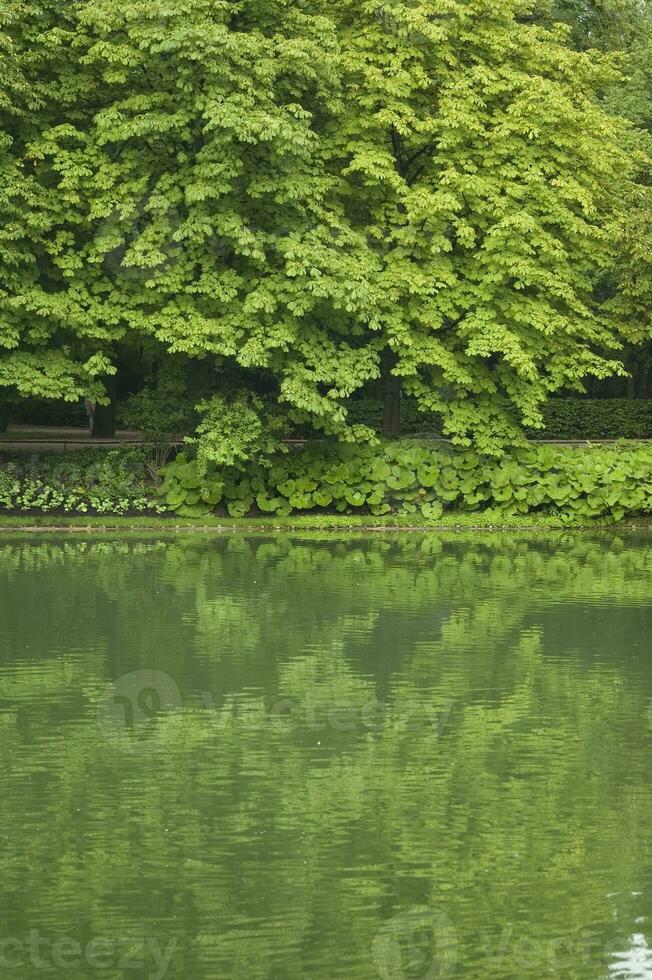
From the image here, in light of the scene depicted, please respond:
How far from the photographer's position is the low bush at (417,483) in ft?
103

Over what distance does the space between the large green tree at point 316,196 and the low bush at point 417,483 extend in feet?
2.92

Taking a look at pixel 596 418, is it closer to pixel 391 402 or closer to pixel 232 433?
pixel 391 402

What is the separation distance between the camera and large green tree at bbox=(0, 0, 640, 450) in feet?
96.8

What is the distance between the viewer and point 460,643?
1805 centimetres

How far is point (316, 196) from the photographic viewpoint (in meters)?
30.1

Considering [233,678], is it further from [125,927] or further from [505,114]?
[505,114]

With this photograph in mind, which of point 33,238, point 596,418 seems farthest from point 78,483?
point 596,418

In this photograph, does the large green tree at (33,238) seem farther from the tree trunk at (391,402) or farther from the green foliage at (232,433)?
the tree trunk at (391,402)

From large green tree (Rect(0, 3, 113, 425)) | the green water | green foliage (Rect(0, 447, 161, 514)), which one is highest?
large green tree (Rect(0, 3, 113, 425))

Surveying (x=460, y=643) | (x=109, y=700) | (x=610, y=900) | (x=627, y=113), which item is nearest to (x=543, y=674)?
(x=460, y=643)

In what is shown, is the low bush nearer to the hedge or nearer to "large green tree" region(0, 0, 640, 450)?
"large green tree" region(0, 0, 640, 450)

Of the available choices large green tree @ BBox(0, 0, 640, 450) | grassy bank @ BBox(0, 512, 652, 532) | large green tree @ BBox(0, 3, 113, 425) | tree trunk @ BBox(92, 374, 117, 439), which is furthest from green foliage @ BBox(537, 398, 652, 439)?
large green tree @ BBox(0, 3, 113, 425)

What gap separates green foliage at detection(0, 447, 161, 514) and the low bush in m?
0.59

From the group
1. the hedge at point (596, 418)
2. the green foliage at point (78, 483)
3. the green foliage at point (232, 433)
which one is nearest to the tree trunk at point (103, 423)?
the green foliage at point (78, 483)
